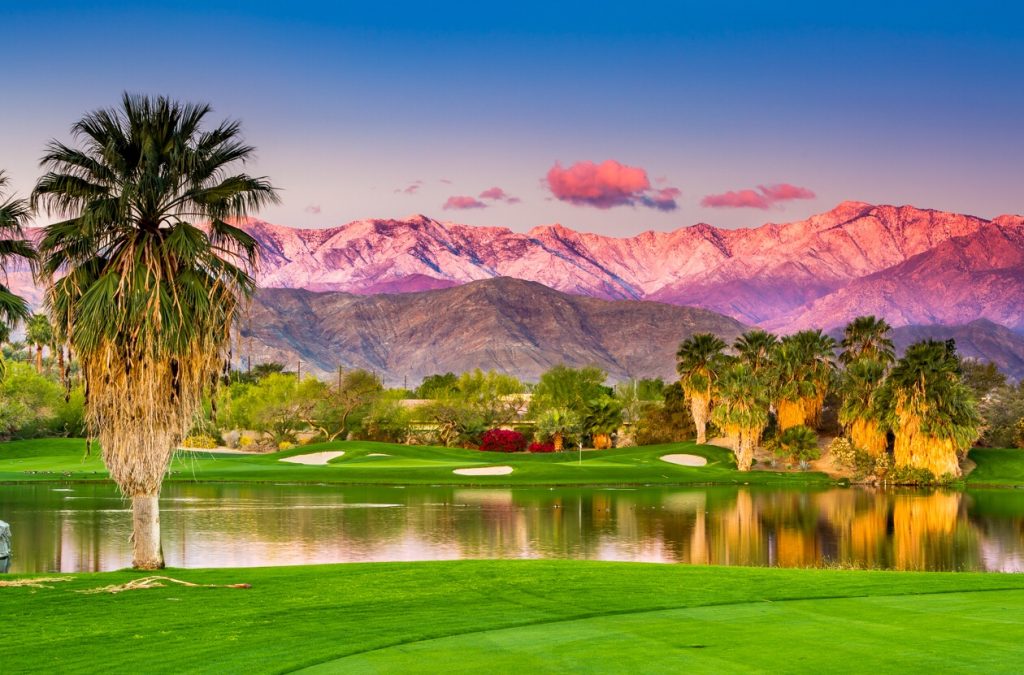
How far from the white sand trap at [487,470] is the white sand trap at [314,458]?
38.4 ft

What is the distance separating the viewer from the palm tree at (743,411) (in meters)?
74.4

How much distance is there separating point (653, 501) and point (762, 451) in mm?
30683

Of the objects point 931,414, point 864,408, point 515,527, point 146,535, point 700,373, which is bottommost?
point 515,527

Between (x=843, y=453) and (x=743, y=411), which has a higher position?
(x=743, y=411)

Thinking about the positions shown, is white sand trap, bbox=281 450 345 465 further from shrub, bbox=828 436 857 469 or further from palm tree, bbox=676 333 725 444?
shrub, bbox=828 436 857 469

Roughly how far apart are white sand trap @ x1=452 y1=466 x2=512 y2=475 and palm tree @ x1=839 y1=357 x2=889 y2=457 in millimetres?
23528

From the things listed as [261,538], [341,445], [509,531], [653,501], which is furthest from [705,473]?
[261,538]

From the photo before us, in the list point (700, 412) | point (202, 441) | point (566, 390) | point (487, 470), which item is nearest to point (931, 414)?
point (700, 412)

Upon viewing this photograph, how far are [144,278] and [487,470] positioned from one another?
50.9 metres

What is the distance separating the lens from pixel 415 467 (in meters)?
71.6

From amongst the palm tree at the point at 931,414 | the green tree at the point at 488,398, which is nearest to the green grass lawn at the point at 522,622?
the palm tree at the point at 931,414

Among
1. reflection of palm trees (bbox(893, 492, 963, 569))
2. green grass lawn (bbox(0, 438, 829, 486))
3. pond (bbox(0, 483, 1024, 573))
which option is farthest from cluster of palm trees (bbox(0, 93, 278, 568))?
green grass lawn (bbox(0, 438, 829, 486))

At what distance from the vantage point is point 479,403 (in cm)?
10200

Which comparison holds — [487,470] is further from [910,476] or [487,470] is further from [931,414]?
[931,414]
